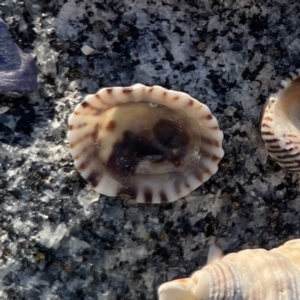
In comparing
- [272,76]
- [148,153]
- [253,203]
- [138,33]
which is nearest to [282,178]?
[253,203]

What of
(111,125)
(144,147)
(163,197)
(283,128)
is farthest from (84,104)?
(283,128)

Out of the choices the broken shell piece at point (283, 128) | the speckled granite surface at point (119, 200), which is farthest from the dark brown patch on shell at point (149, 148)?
the broken shell piece at point (283, 128)

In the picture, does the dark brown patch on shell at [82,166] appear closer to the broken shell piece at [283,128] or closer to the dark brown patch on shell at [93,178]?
the dark brown patch on shell at [93,178]

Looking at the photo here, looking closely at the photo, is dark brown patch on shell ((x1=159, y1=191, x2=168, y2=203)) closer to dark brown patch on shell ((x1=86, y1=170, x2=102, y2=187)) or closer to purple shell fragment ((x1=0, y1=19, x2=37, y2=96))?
dark brown patch on shell ((x1=86, y1=170, x2=102, y2=187))

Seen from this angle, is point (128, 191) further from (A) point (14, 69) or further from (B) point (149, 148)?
(A) point (14, 69)

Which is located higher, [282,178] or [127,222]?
[282,178]

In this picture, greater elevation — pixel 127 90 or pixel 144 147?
pixel 127 90

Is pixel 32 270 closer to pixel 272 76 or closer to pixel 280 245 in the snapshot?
pixel 280 245
